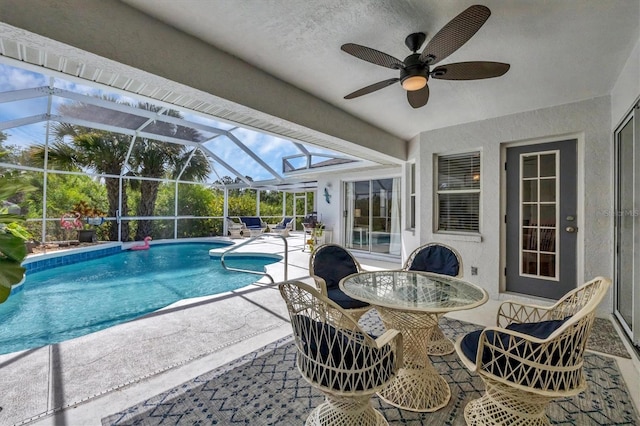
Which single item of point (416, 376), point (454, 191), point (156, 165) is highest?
point (156, 165)

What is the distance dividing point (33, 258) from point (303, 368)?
27.4 feet

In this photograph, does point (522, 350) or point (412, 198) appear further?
point (412, 198)

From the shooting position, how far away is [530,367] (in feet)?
5.05

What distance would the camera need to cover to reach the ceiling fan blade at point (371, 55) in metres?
→ 2.07

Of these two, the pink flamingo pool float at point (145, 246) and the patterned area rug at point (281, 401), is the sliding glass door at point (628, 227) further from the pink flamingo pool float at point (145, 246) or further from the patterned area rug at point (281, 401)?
the pink flamingo pool float at point (145, 246)

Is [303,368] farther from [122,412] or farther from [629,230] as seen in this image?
[629,230]

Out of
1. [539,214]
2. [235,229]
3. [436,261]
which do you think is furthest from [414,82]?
[235,229]

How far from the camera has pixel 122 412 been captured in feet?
6.24

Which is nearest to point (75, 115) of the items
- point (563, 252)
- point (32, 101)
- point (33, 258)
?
point (32, 101)

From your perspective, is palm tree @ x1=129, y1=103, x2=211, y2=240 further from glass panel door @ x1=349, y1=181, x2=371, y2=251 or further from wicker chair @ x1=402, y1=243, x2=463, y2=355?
wicker chair @ x1=402, y1=243, x2=463, y2=355

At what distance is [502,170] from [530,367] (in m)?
3.70

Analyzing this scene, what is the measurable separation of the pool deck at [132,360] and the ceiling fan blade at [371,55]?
2.87 m

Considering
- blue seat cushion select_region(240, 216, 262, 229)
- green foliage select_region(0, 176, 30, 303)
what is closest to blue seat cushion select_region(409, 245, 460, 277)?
green foliage select_region(0, 176, 30, 303)

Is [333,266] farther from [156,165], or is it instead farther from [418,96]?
[156,165]
